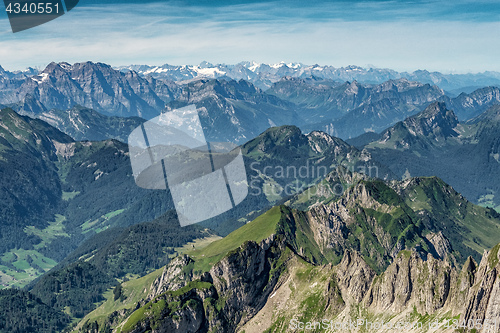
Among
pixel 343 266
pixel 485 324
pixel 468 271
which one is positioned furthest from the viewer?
pixel 343 266

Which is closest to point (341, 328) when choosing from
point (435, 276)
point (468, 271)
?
point (435, 276)

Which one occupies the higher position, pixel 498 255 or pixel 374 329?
pixel 498 255

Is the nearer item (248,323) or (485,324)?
(485,324)

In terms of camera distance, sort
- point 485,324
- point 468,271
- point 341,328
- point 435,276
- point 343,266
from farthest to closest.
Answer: point 343,266 < point 341,328 < point 435,276 < point 468,271 < point 485,324

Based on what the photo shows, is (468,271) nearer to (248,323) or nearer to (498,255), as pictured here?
(498,255)

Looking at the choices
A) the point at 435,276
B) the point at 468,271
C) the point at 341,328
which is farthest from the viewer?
the point at 341,328

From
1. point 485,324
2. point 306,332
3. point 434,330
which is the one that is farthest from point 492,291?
point 306,332

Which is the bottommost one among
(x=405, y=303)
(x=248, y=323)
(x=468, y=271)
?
(x=248, y=323)

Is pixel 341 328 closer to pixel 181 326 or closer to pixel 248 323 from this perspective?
pixel 248 323

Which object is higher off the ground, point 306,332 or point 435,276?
point 435,276
